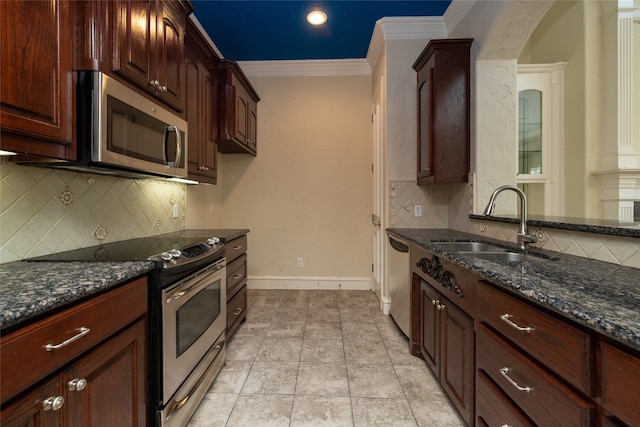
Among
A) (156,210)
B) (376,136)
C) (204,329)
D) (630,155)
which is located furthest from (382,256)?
(630,155)

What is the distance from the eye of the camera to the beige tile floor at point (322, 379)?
1519mm

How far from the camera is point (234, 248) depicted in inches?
94.7

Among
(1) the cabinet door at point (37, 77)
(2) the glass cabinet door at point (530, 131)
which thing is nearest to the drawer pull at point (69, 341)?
(1) the cabinet door at point (37, 77)

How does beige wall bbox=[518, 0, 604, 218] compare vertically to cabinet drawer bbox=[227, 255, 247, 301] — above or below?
above

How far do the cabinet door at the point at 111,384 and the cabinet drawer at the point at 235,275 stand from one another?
3.64 feet

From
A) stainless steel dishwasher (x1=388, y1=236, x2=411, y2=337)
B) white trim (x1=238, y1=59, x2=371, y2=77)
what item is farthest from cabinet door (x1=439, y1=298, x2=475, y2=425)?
white trim (x1=238, y1=59, x2=371, y2=77)

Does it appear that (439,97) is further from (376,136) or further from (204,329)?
(204,329)

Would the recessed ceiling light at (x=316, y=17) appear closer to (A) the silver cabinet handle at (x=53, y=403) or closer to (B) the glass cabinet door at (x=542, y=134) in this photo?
(B) the glass cabinet door at (x=542, y=134)

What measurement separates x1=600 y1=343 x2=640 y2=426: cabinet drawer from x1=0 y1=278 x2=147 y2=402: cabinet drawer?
1.38m

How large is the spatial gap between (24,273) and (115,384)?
20.1 inches

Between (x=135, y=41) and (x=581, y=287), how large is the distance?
2.10m

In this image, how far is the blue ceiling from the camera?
2.56 m

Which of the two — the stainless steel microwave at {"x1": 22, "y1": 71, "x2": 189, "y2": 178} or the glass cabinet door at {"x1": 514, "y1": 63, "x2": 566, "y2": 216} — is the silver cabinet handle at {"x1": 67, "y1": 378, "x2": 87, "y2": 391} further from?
the glass cabinet door at {"x1": 514, "y1": 63, "x2": 566, "y2": 216}

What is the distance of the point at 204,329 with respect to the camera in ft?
5.45
